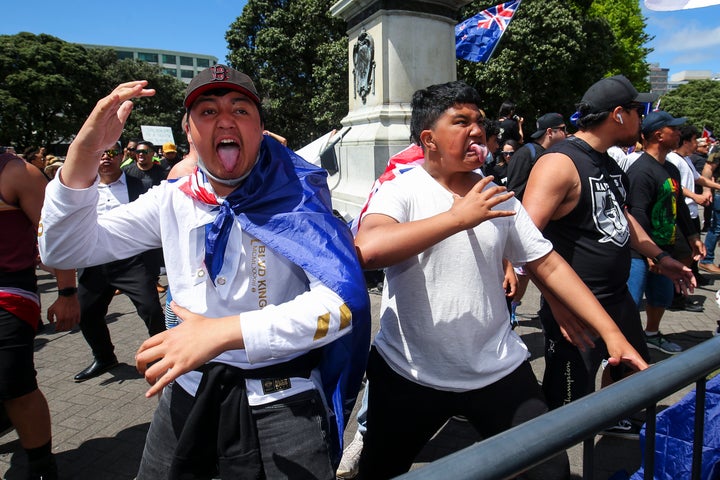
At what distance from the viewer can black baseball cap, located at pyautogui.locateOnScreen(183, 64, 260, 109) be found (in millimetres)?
1688

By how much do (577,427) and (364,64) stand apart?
8602mm

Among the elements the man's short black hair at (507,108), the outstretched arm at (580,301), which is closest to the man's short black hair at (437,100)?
the outstretched arm at (580,301)

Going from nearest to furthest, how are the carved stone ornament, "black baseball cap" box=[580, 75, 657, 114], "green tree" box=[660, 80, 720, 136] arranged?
"black baseball cap" box=[580, 75, 657, 114] → the carved stone ornament → "green tree" box=[660, 80, 720, 136]

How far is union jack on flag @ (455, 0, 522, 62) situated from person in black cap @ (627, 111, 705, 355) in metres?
5.15

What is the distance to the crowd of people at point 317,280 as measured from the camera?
160 cm

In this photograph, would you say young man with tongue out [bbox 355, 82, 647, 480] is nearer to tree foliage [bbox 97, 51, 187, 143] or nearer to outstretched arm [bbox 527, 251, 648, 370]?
outstretched arm [bbox 527, 251, 648, 370]

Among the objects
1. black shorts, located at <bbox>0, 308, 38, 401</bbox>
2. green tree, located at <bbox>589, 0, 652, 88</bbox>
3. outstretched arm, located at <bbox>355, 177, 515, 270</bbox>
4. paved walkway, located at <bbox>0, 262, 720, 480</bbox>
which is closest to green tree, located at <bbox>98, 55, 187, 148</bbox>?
green tree, located at <bbox>589, 0, 652, 88</bbox>

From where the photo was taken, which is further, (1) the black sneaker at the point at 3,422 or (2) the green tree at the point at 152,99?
(2) the green tree at the point at 152,99

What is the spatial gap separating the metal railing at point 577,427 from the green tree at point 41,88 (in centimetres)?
4353

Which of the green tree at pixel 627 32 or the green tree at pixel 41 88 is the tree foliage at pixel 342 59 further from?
the green tree at pixel 41 88

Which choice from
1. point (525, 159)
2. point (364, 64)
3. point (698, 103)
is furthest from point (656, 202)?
point (698, 103)

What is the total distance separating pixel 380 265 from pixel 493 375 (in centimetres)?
65

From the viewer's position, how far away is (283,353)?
1.43 m

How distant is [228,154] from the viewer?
170 centimetres
